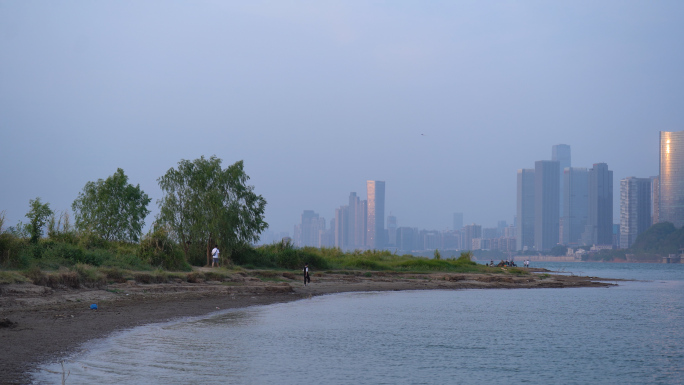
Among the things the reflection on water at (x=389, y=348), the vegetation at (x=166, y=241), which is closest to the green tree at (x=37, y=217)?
the vegetation at (x=166, y=241)

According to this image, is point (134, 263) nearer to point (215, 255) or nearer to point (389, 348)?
point (215, 255)

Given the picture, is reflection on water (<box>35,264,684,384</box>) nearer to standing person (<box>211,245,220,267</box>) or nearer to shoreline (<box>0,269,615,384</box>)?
shoreline (<box>0,269,615,384</box>)

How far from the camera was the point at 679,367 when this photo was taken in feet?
54.1

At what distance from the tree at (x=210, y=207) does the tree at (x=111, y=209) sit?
771 centimetres

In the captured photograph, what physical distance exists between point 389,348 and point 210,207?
2861 cm

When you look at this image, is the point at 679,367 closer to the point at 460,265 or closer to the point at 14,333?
the point at 14,333

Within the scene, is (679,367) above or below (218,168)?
below

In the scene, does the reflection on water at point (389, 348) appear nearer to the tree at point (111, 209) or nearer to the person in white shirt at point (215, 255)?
the person in white shirt at point (215, 255)

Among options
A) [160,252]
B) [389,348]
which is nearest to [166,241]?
[160,252]

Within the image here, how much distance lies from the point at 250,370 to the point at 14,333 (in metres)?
6.57

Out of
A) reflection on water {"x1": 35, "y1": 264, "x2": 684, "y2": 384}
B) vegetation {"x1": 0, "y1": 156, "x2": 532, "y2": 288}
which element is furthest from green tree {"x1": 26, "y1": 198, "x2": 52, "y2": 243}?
reflection on water {"x1": 35, "y1": 264, "x2": 684, "y2": 384}

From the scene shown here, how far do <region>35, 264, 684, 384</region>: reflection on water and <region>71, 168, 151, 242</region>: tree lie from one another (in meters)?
26.5

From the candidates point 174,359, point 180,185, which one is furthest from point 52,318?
point 180,185

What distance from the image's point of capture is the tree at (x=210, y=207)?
43906 millimetres
